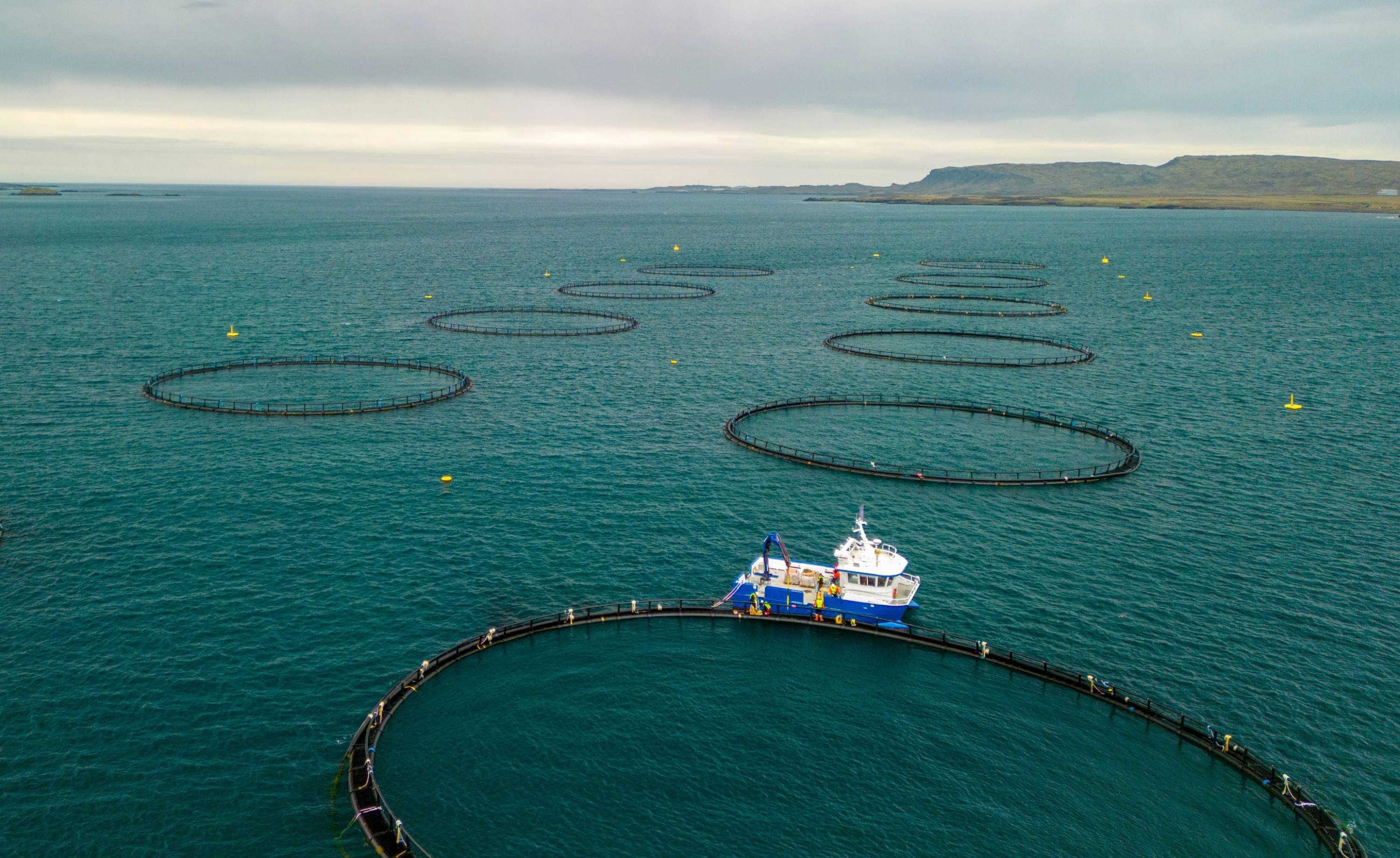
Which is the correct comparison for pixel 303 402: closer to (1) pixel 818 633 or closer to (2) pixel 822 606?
(2) pixel 822 606

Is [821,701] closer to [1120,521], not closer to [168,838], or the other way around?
[168,838]

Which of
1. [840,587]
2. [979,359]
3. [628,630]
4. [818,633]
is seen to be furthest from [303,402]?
[979,359]

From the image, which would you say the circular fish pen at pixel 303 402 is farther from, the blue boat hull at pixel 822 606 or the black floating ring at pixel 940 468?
the blue boat hull at pixel 822 606

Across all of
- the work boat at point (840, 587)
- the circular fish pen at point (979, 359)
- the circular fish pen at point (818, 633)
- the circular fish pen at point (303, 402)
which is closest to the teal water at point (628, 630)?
the circular fish pen at point (818, 633)

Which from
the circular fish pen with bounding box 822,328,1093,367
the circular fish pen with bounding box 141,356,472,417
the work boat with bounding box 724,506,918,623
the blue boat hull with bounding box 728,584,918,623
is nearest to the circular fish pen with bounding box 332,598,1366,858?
the blue boat hull with bounding box 728,584,918,623

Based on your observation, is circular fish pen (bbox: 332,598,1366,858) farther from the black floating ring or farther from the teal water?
the black floating ring

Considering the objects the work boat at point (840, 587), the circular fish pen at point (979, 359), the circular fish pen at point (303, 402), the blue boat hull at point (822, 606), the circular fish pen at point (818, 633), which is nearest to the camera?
the circular fish pen at point (818, 633)

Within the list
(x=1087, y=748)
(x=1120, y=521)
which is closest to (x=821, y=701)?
(x=1087, y=748)

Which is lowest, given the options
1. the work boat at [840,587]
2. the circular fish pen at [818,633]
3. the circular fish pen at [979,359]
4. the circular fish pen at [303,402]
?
the circular fish pen at [818,633]
